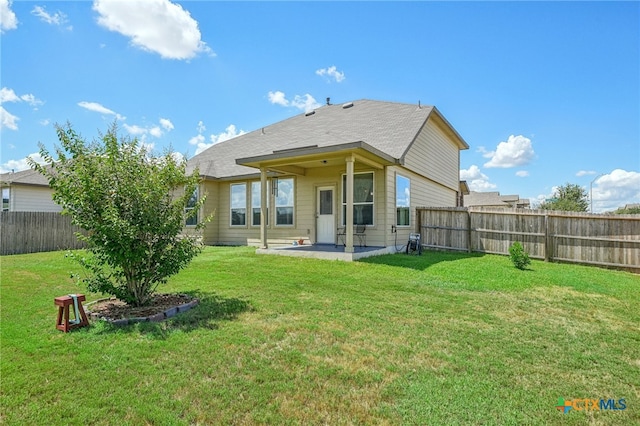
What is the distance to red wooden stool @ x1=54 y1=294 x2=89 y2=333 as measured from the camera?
3533 mm

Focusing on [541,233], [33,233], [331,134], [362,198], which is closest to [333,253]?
[362,198]

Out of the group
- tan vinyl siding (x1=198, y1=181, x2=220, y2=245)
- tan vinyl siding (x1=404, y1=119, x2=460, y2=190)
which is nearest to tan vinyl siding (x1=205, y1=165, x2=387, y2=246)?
tan vinyl siding (x1=198, y1=181, x2=220, y2=245)

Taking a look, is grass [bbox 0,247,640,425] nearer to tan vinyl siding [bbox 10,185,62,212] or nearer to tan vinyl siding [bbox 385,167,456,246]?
tan vinyl siding [bbox 385,167,456,246]

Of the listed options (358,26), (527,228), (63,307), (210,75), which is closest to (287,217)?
(210,75)

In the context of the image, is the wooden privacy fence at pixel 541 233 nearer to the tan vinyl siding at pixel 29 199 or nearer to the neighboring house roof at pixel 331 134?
A: the neighboring house roof at pixel 331 134

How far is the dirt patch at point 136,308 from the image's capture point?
3988 millimetres

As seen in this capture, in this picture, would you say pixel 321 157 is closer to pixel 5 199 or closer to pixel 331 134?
pixel 331 134

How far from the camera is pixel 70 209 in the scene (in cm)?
397

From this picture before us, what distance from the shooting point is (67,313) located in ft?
11.7

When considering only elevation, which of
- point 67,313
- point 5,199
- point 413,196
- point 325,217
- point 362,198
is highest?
point 5,199

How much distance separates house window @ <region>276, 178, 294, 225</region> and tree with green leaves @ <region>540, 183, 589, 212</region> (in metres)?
33.9

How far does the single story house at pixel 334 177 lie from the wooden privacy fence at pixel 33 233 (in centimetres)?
545

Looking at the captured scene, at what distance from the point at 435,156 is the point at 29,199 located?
20.0 meters

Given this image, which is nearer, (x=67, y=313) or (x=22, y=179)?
(x=67, y=313)
